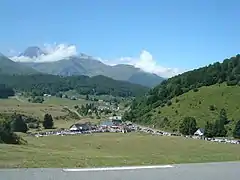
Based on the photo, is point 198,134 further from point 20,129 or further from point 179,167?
point 179,167

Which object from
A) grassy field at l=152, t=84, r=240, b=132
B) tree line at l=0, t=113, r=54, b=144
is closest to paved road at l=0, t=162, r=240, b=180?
tree line at l=0, t=113, r=54, b=144

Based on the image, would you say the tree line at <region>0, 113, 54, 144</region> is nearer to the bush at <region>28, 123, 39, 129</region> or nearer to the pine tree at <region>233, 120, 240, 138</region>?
the bush at <region>28, 123, 39, 129</region>

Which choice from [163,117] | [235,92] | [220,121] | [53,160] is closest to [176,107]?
[163,117]

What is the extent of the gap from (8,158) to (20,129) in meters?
123

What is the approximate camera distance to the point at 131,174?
34.0 ft

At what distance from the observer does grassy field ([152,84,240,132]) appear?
157 m

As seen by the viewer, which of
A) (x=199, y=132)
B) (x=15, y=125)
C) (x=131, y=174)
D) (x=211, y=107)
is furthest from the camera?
(x=211, y=107)

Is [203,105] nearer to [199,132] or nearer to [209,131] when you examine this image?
[199,132]

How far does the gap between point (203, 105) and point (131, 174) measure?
163m

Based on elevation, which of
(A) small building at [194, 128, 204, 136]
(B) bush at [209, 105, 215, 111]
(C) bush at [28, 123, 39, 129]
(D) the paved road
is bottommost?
(C) bush at [28, 123, 39, 129]

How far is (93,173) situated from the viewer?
33.9 feet

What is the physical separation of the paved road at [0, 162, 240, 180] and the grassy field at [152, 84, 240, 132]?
138997mm

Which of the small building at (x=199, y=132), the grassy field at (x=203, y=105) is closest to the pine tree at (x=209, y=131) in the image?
the small building at (x=199, y=132)

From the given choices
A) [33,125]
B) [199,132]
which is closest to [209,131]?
[199,132]
